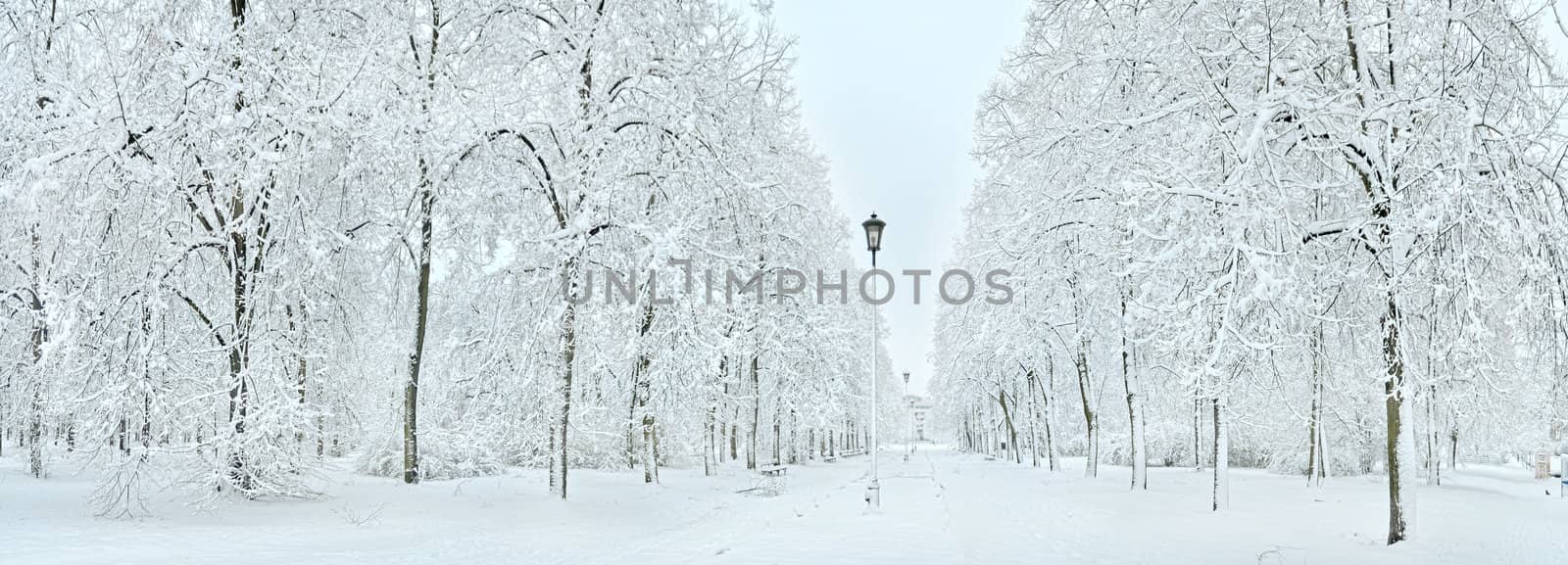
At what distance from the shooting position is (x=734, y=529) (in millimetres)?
11289

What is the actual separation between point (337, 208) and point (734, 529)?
331 inches

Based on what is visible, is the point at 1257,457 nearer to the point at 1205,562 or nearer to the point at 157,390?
the point at 1205,562

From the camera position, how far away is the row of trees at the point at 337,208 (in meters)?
10.1

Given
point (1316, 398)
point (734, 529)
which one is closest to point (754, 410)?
point (1316, 398)

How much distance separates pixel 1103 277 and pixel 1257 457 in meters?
33.0

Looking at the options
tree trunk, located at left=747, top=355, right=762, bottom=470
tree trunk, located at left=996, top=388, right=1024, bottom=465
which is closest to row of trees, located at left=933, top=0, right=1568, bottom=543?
tree trunk, located at left=747, top=355, right=762, bottom=470

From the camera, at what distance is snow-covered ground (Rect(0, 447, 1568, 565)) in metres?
8.70

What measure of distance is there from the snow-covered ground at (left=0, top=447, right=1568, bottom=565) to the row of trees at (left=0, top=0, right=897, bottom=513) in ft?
2.75

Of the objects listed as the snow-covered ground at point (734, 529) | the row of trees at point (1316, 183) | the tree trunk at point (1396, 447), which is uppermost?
the row of trees at point (1316, 183)

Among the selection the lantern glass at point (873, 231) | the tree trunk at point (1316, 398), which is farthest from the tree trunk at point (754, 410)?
the tree trunk at point (1316, 398)

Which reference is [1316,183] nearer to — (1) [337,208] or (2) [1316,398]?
(2) [1316,398]

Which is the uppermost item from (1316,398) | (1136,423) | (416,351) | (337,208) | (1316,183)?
(337,208)

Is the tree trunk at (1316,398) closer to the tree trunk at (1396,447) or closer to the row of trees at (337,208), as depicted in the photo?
the tree trunk at (1396,447)

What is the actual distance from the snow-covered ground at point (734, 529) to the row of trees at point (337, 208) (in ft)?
2.75
